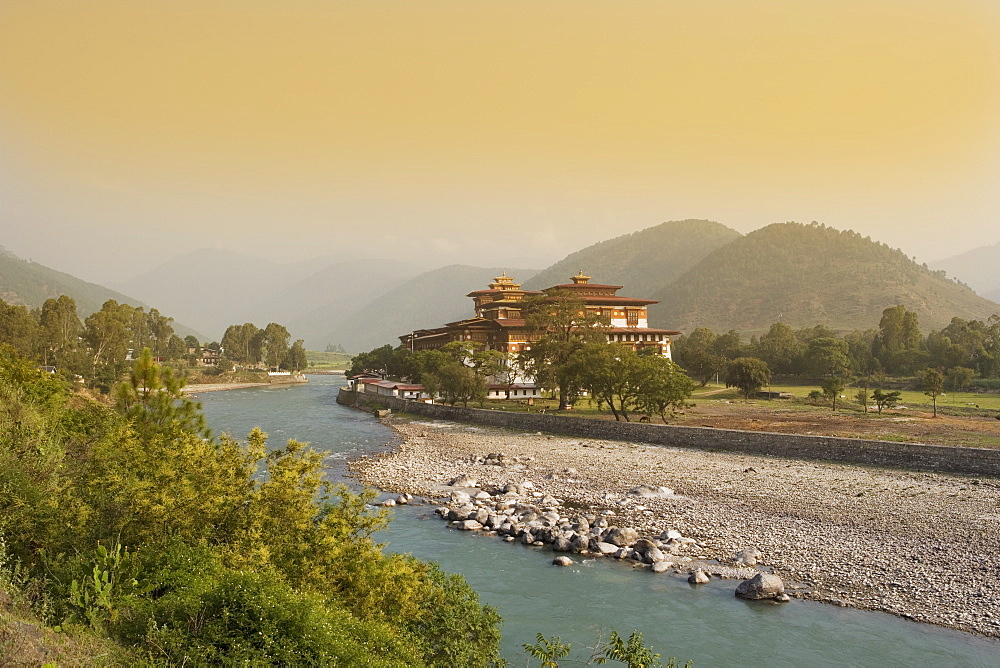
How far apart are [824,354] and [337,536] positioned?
89.2 meters

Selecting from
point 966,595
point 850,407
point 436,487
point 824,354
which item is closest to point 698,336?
point 824,354

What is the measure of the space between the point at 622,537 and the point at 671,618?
19.4 feet

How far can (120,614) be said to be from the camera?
10.5 meters

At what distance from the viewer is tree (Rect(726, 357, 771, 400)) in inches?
2854

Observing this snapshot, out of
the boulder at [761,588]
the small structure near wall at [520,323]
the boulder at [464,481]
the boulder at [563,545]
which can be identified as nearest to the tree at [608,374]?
the boulder at [464,481]

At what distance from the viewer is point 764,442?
41562 millimetres

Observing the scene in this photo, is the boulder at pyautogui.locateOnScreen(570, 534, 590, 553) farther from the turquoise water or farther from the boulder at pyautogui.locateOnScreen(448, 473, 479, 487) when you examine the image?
the boulder at pyautogui.locateOnScreen(448, 473, 479, 487)

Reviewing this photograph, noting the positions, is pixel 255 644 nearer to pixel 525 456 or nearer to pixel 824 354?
pixel 525 456

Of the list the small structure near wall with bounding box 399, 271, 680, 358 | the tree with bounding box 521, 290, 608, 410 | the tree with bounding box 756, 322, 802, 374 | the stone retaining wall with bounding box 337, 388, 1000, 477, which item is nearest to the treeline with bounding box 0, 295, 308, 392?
the small structure near wall with bounding box 399, 271, 680, 358

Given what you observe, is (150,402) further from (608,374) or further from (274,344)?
(274,344)

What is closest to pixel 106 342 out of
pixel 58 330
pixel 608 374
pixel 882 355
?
pixel 58 330

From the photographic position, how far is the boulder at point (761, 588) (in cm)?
1862

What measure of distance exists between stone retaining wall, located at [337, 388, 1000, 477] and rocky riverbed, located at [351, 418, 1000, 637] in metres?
1.49

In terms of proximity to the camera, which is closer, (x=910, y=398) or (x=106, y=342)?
(x=910, y=398)
